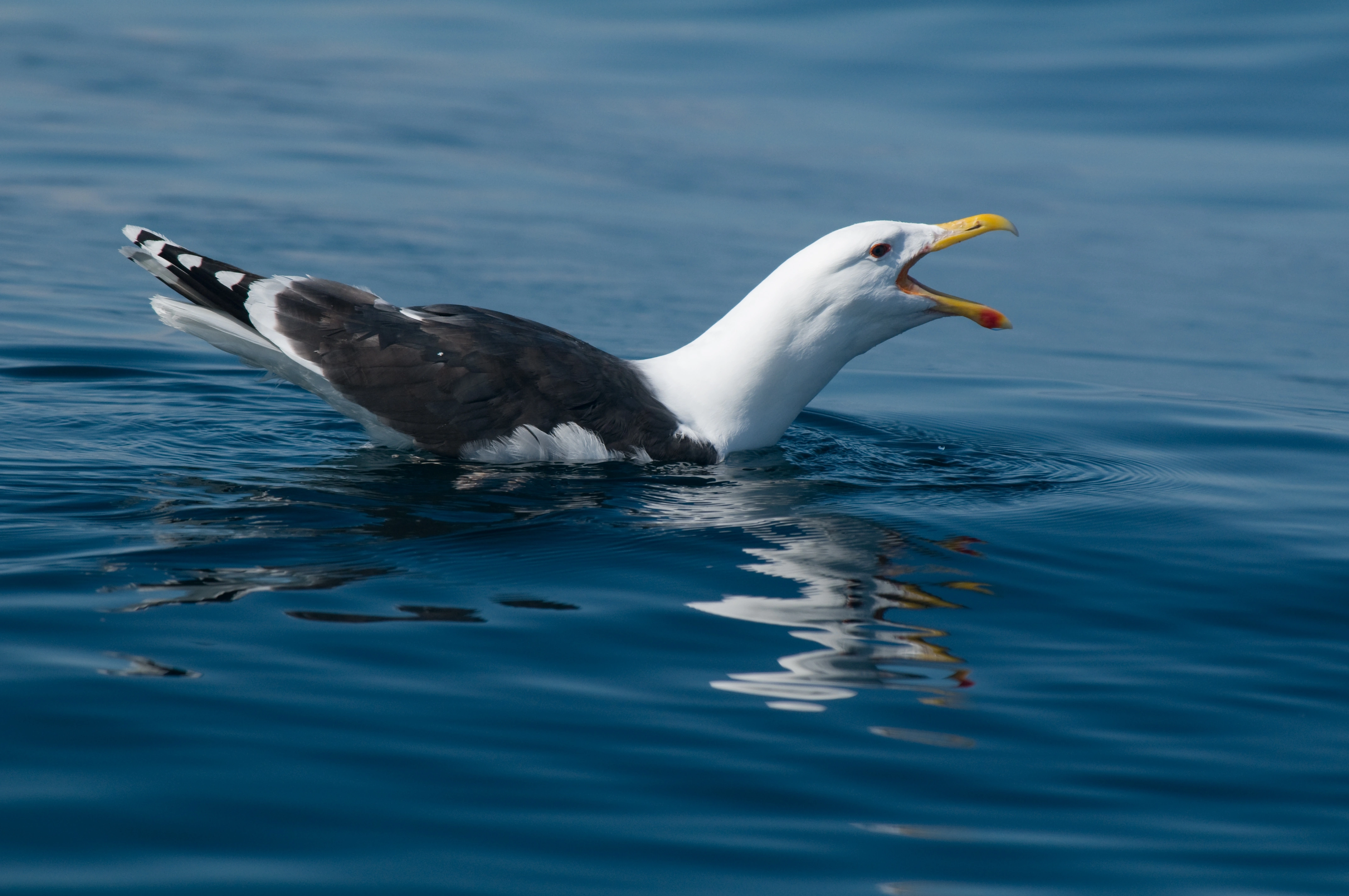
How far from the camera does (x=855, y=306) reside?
749cm

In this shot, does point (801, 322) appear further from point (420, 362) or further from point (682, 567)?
point (682, 567)

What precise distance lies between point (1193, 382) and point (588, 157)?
722cm

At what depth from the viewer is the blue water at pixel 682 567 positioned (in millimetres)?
3621

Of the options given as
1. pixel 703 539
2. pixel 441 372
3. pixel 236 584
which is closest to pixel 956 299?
pixel 703 539

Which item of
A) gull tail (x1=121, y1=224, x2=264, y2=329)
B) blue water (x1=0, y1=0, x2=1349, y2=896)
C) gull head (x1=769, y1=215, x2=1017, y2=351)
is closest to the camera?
blue water (x1=0, y1=0, x2=1349, y2=896)

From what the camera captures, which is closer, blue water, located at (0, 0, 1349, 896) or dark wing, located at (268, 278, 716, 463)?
blue water, located at (0, 0, 1349, 896)

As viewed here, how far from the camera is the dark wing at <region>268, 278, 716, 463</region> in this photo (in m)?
6.84

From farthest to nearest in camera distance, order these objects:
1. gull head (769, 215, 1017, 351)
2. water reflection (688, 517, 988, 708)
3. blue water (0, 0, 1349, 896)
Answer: gull head (769, 215, 1017, 351) < water reflection (688, 517, 988, 708) < blue water (0, 0, 1349, 896)

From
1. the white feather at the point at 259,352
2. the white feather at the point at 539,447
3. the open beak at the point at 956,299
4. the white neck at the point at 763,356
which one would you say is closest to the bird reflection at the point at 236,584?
the white feather at the point at 539,447

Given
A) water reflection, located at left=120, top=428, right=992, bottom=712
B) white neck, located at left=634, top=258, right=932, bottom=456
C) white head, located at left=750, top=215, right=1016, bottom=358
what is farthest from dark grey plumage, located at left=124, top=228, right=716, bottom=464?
white head, located at left=750, top=215, right=1016, bottom=358

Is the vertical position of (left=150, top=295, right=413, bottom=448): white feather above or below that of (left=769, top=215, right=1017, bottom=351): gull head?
below

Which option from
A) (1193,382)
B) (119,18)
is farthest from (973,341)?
(119,18)

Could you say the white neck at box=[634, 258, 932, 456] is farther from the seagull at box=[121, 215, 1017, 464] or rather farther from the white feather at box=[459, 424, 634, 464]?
the white feather at box=[459, 424, 634, 464]

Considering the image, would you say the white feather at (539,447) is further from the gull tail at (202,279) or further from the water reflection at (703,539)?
the gull tail at (202,279)
